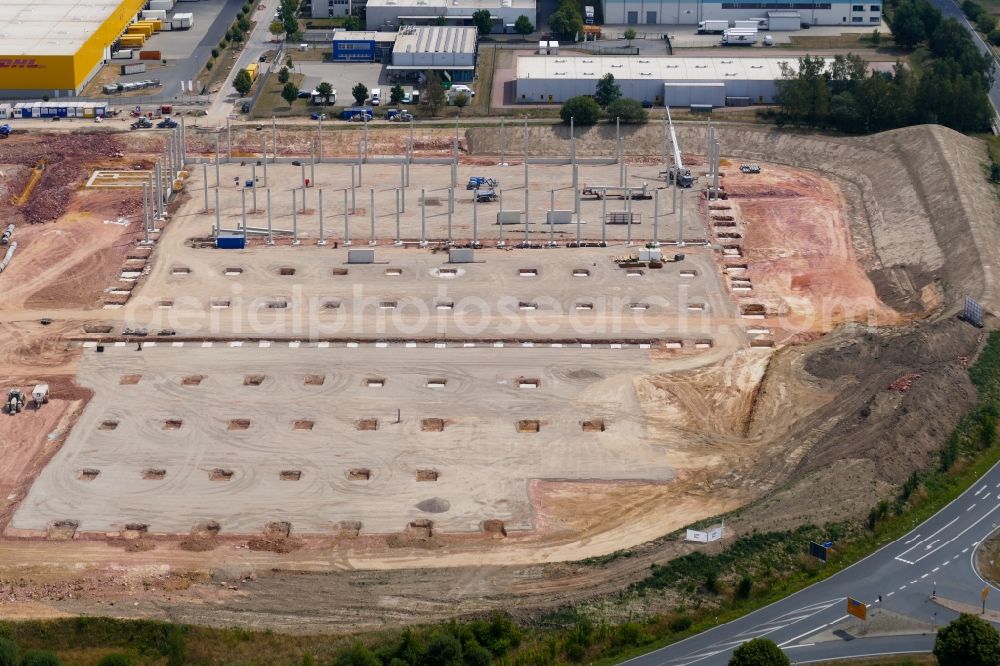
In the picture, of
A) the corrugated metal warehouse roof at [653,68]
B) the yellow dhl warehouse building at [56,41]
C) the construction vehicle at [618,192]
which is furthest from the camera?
the yellow dhl warehouse building at [56,41]

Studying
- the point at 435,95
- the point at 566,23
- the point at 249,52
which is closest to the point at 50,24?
the point at 249,52

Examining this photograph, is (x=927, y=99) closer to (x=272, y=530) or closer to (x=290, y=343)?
(x=290, y=343)

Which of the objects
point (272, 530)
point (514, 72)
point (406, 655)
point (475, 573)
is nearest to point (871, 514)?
point (475, 573)

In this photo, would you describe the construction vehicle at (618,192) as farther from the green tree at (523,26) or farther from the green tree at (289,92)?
the green tree at (523,26)

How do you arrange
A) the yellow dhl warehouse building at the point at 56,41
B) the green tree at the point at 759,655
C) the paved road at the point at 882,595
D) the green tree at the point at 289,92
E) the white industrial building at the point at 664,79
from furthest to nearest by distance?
1. the yellow dhl warehouse building at the point at 56,41
2. the white industrial building at the point at 664,79
3. the green tree at the point at 289,92
4. the paved road at the point at 882,595
5. the green tree at the point at 759,655

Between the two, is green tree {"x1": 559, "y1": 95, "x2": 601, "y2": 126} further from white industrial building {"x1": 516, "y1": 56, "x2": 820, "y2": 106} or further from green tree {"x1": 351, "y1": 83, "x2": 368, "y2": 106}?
green tree {"x1": 351, "y1": 83, "x2": 368, "y2": 106}

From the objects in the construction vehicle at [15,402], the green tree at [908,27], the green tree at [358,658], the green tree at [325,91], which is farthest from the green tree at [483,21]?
the green tree at [358,658]

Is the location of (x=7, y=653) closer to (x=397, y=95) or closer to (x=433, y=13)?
(x=397, y=95)

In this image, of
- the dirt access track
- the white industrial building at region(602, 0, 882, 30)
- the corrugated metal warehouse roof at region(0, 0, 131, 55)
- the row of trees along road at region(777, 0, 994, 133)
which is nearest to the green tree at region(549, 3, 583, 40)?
the white industrial building at region(602, 0, 882, 30)
